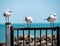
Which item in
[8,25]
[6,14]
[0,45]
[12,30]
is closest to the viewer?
[12,30]

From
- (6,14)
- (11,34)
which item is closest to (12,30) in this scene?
(11,34)

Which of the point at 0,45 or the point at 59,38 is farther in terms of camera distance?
the point at 0,45

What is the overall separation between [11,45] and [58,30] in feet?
3.22

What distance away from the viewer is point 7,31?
15.4 ft

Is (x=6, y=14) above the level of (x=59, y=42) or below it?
above

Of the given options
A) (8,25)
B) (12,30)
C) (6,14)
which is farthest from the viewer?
(6,14)

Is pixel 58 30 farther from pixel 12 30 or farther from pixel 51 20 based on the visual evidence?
pixel 51 20

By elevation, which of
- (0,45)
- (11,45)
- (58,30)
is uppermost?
(58,30)

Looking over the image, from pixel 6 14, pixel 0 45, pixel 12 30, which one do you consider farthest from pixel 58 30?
pixel 6 14

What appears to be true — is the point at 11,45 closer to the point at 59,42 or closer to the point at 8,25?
the point at 8,25

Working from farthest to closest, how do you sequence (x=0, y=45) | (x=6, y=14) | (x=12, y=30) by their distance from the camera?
(x=6, y=14) < (x=0, y=45) < (x=12, y=30)

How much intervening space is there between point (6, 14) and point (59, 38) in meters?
5.17

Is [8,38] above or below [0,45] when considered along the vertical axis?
above

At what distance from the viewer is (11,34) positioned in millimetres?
4445
